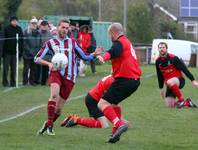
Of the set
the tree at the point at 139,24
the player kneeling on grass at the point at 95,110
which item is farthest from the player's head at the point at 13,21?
the tree at the point at 139,24

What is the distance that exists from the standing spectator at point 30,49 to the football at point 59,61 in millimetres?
11202

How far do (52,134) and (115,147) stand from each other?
1691 millimetres

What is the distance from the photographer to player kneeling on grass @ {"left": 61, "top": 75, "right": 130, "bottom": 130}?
13.3 m

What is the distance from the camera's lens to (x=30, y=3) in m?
73.8

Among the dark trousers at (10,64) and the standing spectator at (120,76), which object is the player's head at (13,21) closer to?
the dark trousers at (10,64)

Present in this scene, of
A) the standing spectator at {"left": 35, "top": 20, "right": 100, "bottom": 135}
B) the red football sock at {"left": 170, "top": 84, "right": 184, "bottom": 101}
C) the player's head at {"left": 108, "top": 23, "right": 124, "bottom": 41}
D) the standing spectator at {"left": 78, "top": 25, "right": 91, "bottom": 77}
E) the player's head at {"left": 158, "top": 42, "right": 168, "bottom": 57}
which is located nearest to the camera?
the player's head at {"left": 108, "top": 23, "right": 124, "bottom": 41}

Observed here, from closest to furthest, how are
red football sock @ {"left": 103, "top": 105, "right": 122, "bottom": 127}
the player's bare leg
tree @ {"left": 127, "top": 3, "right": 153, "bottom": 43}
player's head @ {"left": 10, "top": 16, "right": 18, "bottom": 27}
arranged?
the player's bare leg < red football sock @ {"left": 103, "top": 105, "right": 122, "bottom": 127} < player's head @ {"left": 10, "top": 16, "right": 18, "bottom": 27} < tree @ {"left": 127, "top": 3, "right": 153, "bottom": 43}

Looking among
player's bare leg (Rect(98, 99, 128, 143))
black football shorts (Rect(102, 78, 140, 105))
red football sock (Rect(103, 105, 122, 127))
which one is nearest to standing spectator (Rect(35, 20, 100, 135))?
Result: black football shorts (Rect(102, 78, 140, 105))

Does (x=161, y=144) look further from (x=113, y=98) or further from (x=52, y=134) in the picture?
(x=52, y=134)

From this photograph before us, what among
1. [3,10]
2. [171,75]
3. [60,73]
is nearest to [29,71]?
[171,75]

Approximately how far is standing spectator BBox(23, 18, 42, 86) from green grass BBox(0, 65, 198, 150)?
2.93 m

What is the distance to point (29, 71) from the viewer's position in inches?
961

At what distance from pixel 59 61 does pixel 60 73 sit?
0.36 m

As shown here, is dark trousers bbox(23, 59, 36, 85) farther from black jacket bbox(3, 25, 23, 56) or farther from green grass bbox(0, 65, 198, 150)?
green grass bbox(0, 65, 198, 150)
